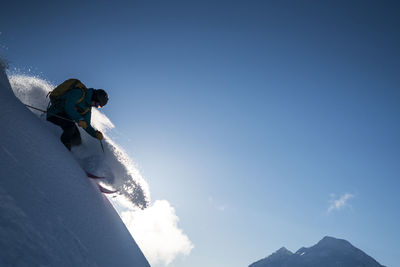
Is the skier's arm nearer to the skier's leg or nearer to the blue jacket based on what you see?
the blue jacket

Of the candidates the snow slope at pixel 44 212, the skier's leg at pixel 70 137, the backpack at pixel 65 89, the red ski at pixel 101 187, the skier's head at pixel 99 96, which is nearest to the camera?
the snow slope at pixel 44 212

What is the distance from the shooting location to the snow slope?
1.42 m

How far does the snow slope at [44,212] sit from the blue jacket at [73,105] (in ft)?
4.65

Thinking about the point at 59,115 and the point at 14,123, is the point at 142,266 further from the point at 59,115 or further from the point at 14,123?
the point at 59,115

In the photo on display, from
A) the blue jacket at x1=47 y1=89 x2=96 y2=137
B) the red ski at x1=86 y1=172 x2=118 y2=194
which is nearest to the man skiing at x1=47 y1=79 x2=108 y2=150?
the blue jacket at x1=47 y1=89 x2=96 y2=137

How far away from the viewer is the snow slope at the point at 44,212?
142 centimetres

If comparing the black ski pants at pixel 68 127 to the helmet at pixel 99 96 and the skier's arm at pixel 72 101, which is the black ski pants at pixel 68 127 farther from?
the helmet at pixel 99 96

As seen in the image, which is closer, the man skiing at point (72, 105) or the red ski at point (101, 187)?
the red ski at point (101, 187)

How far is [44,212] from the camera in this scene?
1.92 m

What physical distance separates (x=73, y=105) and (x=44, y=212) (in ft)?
12.5

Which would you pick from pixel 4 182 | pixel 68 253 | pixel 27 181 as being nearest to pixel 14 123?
pixel 27 181

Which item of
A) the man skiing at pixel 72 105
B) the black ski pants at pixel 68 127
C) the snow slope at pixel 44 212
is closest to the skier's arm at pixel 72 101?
the man skiing at pixel 72 105

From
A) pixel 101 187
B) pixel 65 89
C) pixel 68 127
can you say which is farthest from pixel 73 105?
pixel 101 187

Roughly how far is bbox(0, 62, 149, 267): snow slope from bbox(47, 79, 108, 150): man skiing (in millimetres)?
1457
